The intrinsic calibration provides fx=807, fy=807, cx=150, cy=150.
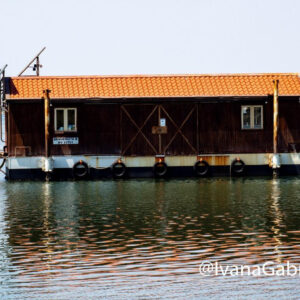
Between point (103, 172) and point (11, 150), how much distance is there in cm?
582

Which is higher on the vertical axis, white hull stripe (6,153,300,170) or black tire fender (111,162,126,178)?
white hull stripe (6,153,300,170)

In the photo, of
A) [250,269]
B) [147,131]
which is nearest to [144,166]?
[147,131]

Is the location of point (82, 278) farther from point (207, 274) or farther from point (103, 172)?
point (103, 172)

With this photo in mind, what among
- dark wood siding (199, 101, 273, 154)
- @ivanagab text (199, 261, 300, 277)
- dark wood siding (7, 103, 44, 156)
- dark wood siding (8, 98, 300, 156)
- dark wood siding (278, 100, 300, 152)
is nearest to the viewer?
@ivanagab text (199, 261, 300, 277)

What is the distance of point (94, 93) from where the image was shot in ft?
165

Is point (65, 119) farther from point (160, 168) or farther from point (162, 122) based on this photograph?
point (160, 168)

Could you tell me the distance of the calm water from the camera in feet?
54.0

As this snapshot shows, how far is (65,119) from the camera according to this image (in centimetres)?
5034

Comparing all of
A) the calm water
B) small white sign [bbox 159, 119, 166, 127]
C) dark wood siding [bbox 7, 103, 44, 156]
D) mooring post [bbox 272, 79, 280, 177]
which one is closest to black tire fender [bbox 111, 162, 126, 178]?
small white sign [bbox 159, 119, 166, 127]

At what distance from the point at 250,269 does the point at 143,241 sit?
5229 millimetres

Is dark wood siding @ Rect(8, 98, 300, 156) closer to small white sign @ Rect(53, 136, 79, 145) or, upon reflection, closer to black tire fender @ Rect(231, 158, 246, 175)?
small white sign @ Rect(53, 136, 79, 145)

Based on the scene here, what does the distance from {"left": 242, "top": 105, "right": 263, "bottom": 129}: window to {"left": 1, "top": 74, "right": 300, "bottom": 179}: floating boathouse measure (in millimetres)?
63

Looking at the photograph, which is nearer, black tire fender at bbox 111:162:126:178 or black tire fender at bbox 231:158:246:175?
black tire fender at bbox 111:162:126:178

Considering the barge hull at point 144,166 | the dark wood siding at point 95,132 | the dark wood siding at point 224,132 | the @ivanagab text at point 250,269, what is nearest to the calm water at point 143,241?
the @ivanagab text at point 250,269
